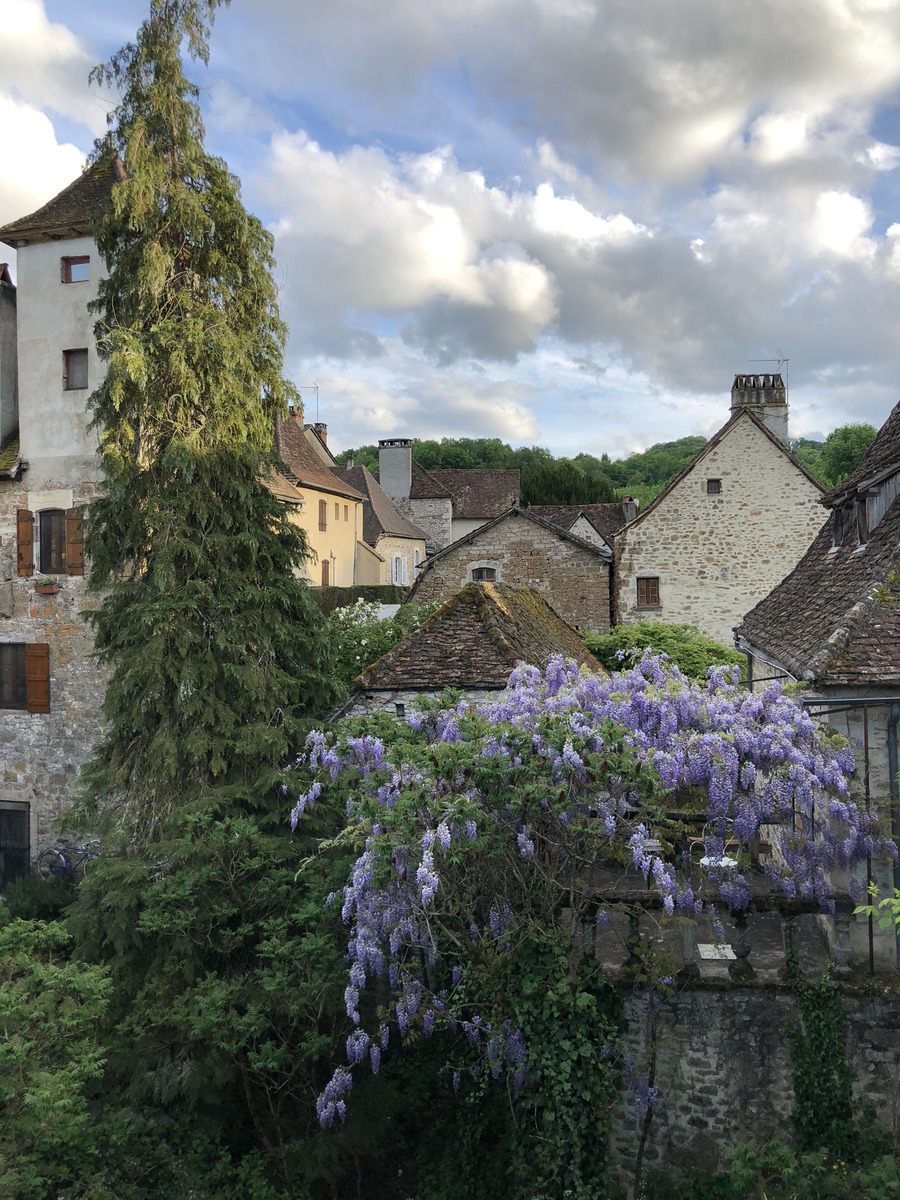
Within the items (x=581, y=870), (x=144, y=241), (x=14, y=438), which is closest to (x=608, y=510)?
(x=14, y=438)

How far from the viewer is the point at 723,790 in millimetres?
7141

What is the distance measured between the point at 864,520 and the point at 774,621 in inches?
71.2

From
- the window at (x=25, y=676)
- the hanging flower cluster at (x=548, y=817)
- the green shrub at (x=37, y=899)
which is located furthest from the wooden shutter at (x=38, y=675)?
the hanging flower cluster at (x=548, y=817)

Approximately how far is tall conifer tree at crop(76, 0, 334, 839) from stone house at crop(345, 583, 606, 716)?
3.61 feet

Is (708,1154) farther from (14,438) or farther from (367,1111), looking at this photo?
(14,438)

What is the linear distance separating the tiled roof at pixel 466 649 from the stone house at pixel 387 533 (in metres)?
25.7

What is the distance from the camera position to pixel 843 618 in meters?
8.62

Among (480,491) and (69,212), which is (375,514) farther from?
(69,212)

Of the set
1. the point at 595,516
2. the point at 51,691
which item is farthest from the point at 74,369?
the point at 595,516

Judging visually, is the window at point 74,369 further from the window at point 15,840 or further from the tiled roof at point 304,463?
the tiled roof at point 304,463

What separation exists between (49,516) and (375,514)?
964 inches

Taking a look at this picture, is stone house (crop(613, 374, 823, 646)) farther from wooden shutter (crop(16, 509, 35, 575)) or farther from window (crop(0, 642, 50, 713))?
wooden shutter (crop(16, 509, 35, 575))

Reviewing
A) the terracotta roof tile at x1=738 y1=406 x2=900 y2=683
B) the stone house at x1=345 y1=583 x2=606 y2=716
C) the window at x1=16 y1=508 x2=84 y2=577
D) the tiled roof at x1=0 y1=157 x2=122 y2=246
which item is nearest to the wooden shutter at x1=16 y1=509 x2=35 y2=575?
the window at x1=16 y1=508 x2=84 y2=577

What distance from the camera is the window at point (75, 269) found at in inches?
632
